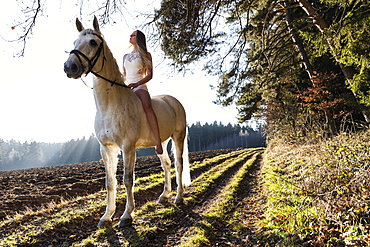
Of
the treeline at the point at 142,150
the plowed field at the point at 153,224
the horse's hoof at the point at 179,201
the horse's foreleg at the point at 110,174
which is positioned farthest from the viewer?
the treeline at the point at 142,150

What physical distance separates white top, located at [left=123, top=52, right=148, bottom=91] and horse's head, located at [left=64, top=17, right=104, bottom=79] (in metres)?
0.89

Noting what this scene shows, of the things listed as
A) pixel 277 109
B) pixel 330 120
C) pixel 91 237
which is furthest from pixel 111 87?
pixel 277 109

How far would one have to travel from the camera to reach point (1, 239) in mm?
3811

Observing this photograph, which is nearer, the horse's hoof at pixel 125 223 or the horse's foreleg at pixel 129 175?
the horse's hoof at pixel 125 223

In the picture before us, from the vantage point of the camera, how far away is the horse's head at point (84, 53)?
347cm

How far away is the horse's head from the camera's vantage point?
3.47m

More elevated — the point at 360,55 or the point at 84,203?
the point at 360,55

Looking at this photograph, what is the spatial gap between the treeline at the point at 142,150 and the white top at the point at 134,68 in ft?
257

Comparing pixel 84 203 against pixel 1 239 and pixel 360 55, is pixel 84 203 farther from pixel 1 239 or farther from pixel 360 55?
pixel 360 55

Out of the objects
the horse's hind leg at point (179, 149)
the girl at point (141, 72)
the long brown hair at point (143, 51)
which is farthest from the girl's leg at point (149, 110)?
the horse's hind leg at point (179, 149)

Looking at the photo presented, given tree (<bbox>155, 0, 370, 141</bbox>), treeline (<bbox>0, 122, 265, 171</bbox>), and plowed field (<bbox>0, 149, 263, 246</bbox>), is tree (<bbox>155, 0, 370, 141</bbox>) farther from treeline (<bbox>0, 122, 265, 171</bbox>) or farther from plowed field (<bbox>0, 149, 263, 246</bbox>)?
treeline (<bbox>0, 122, 265, 171</bbox>)

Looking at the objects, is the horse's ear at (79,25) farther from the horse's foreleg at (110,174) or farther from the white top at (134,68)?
the horse's foreleg at (110,174)

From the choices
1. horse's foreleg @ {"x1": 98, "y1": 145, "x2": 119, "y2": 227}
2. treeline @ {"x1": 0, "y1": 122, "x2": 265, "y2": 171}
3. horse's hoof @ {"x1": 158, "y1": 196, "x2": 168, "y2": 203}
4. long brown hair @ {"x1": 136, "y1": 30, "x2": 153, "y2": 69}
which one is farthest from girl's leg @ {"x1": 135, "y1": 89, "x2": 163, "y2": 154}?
treeline @ {"x1": 0, "y1": 122, "x2": 265, "y2": 171}

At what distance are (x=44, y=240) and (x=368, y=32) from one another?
830 centimetres
